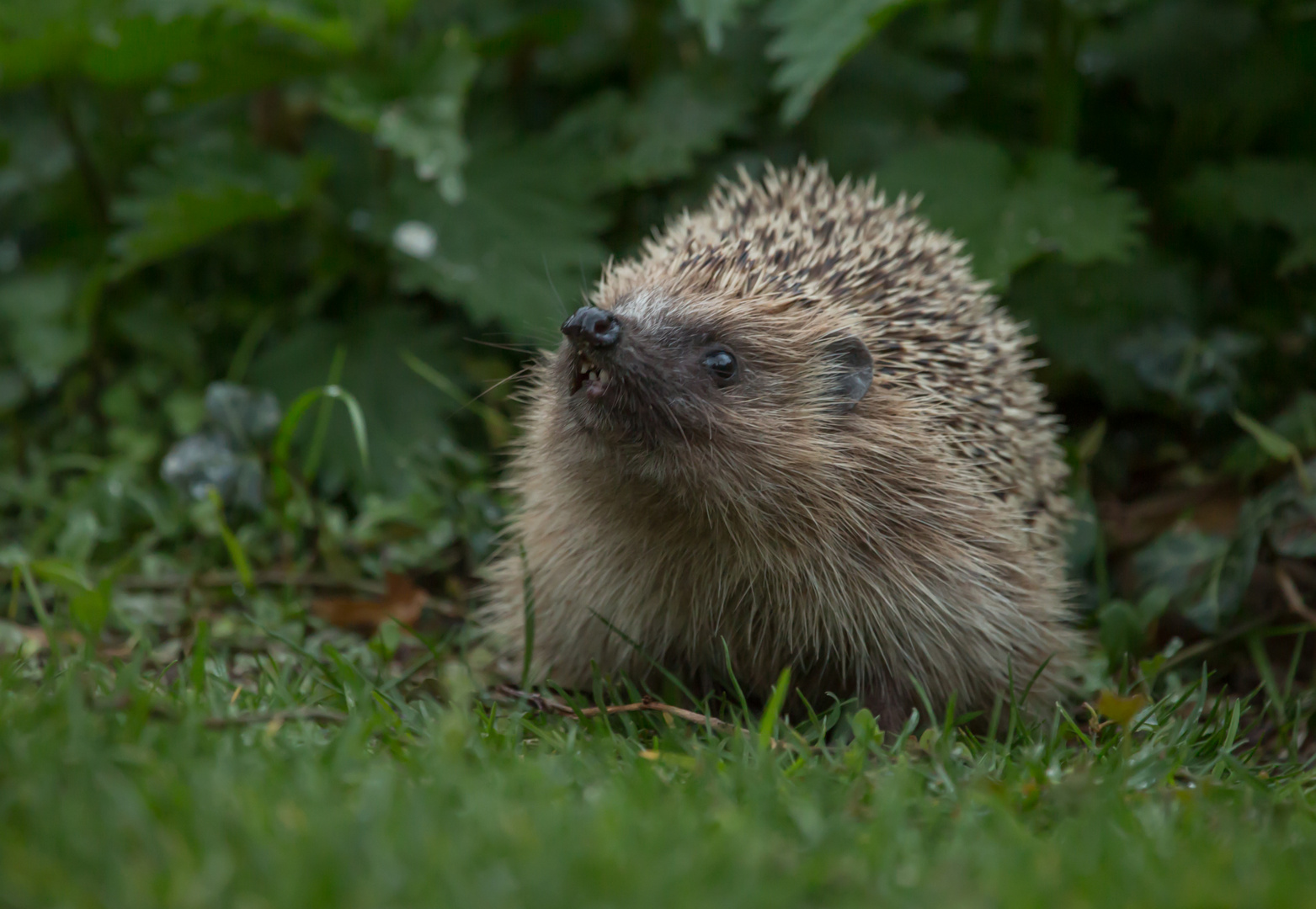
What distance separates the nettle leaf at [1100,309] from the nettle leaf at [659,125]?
1.49 metres

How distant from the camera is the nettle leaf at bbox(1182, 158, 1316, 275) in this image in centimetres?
502

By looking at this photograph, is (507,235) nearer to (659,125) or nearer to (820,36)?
(659,125)

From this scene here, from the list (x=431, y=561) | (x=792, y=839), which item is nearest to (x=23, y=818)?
(x=792, y=839)

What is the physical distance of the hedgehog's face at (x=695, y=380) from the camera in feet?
11.1

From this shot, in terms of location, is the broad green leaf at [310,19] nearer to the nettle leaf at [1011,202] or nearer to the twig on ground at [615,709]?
the nettle leaf at [1011,202]

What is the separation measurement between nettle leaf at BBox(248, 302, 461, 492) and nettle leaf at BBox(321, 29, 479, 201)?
29.8 inches

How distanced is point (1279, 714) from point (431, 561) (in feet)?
9.83

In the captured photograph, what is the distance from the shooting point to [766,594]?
3650 millimetres

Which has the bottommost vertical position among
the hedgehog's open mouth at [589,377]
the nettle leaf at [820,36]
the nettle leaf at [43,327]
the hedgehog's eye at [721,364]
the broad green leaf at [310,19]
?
the nettle leaf at [43,327]

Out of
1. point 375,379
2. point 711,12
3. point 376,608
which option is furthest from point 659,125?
point 376,608

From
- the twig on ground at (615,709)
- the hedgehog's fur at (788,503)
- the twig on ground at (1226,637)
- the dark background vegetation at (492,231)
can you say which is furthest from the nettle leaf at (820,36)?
the twig on ground at (1226,637)

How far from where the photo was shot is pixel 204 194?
4820 mm

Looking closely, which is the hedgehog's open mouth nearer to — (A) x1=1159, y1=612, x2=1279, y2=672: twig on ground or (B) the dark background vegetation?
(B) the dark background vegetation

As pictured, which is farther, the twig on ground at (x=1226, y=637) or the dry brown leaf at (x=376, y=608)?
the dry brown leaf at (x=376, y=608)
